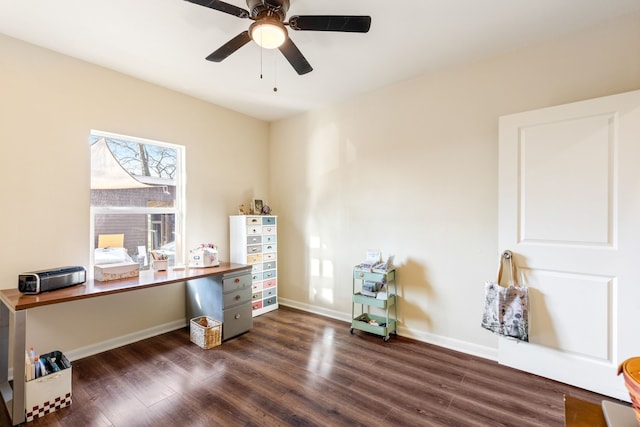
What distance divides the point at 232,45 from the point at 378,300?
101 inches

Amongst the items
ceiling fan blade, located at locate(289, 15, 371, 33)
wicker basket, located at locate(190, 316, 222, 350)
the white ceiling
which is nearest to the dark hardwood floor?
wicker basket, located at locate(190, 316, 222, 350)

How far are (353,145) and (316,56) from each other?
1.14 metres

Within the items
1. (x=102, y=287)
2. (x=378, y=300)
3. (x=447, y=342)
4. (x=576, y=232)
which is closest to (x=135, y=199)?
(x=102, y=287)

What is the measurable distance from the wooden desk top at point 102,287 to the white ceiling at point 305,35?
200 cm

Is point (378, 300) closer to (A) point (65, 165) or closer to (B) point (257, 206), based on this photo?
(B) point (257, 206)

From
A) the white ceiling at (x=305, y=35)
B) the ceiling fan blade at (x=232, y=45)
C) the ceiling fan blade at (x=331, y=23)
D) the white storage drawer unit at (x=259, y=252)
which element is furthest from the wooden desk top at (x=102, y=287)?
the ceiling fan blade at (x=331, y=23)

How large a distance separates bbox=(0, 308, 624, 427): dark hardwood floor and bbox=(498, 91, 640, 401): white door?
26 cm

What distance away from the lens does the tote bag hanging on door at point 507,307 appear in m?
2.23

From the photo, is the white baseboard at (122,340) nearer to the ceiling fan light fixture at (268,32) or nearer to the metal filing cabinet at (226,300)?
the metal filing cabinet at (226,300)

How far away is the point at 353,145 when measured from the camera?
3.45 meters

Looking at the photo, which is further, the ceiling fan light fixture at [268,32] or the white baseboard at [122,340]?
the white baseboard at [122,340]

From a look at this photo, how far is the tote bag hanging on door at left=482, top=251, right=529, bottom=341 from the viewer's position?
87.8 inches

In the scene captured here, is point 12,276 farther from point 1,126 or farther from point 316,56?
point 316,56

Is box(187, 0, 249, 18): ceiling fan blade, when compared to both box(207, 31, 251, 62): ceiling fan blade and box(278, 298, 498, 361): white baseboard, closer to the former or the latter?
box(207, 31, 251, 62): ceiling fan blade
